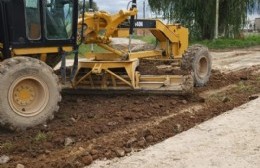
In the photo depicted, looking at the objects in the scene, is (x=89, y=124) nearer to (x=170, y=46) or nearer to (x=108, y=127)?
(x=108, y=127)

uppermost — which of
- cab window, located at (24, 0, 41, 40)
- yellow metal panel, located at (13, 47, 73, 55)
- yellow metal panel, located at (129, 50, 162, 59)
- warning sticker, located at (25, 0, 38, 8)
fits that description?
warning sticker, located at (25, 0, 38, 8)

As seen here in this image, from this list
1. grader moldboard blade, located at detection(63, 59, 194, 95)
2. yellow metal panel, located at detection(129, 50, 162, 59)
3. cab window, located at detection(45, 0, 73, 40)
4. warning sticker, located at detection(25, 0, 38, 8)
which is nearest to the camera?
warning sticker, located at detection(25, 0, 38, 8)

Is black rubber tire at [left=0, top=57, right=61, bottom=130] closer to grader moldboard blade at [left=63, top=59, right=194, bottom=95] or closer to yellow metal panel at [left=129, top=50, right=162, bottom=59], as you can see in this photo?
grader moldboard blade at [left=63, top=59, right=194, bottom=95]

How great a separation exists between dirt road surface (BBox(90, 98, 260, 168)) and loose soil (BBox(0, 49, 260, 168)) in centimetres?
26

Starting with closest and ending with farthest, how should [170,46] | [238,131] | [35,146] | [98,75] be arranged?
1. [35,146]
2. [238,131]
3. [98,75]
4. [170,46]

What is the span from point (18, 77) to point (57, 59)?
1902 mm

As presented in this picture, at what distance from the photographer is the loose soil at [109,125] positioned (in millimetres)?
6121

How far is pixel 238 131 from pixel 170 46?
556cm

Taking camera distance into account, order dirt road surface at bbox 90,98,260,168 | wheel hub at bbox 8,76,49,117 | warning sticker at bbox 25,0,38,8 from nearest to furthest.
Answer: dirt road surface at bbox 90,98,260,168
wheel hub at bbox 8,76,49,117
warning sticker at bbox 25,0,38,8

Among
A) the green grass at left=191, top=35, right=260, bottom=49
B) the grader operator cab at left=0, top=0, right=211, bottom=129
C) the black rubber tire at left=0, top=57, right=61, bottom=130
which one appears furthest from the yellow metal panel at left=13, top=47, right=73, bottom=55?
the green grass at left=191, top=35, right=260, bottom=49

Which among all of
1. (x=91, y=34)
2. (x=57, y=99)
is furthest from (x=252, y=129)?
(x=91, y=34)

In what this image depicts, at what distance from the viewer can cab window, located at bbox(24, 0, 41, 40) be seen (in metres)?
7.80

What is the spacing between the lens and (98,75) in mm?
9695

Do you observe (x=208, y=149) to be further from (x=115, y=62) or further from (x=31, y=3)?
(x=115, y=62)
